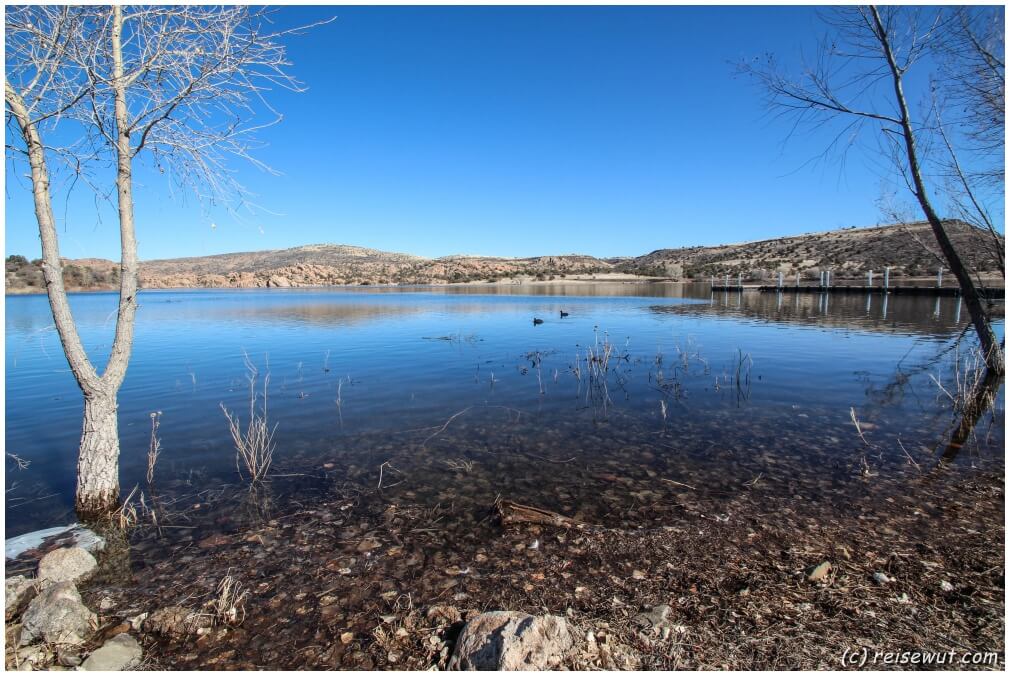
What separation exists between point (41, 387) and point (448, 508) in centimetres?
1390

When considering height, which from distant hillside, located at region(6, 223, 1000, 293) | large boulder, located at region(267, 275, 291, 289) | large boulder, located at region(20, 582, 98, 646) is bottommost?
Result: large boulder, located at region(20, 582, 98, 646)

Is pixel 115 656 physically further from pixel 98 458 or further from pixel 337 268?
pixel 337 268

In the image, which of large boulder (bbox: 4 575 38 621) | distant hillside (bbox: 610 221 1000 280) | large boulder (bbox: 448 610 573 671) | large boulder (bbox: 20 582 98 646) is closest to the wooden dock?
distant hillside (bbox: 610 221 1000 280)

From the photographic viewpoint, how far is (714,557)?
4613mm

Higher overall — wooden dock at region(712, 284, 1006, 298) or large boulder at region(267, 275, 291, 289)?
large boulder at region(267, 275, 291, 289)

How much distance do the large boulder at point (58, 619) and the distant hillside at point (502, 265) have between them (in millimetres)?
56146

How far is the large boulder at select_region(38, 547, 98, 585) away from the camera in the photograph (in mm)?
4355

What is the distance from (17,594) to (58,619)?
815mm

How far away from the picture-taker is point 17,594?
3.95 metres

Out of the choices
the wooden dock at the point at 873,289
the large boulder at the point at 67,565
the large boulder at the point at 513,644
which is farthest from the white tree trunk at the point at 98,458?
the wooden dock at the point at 873,289

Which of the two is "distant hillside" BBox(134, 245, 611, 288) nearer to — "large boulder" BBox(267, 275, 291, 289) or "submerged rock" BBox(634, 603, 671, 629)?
"large boulder" BBox(267, 275, 291, 289)

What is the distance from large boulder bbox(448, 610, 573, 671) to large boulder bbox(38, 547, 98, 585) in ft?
12.1

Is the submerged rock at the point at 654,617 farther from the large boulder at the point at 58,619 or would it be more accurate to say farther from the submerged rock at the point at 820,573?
the large boulder at the point at 58,619

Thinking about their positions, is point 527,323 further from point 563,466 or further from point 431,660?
point 431,660
